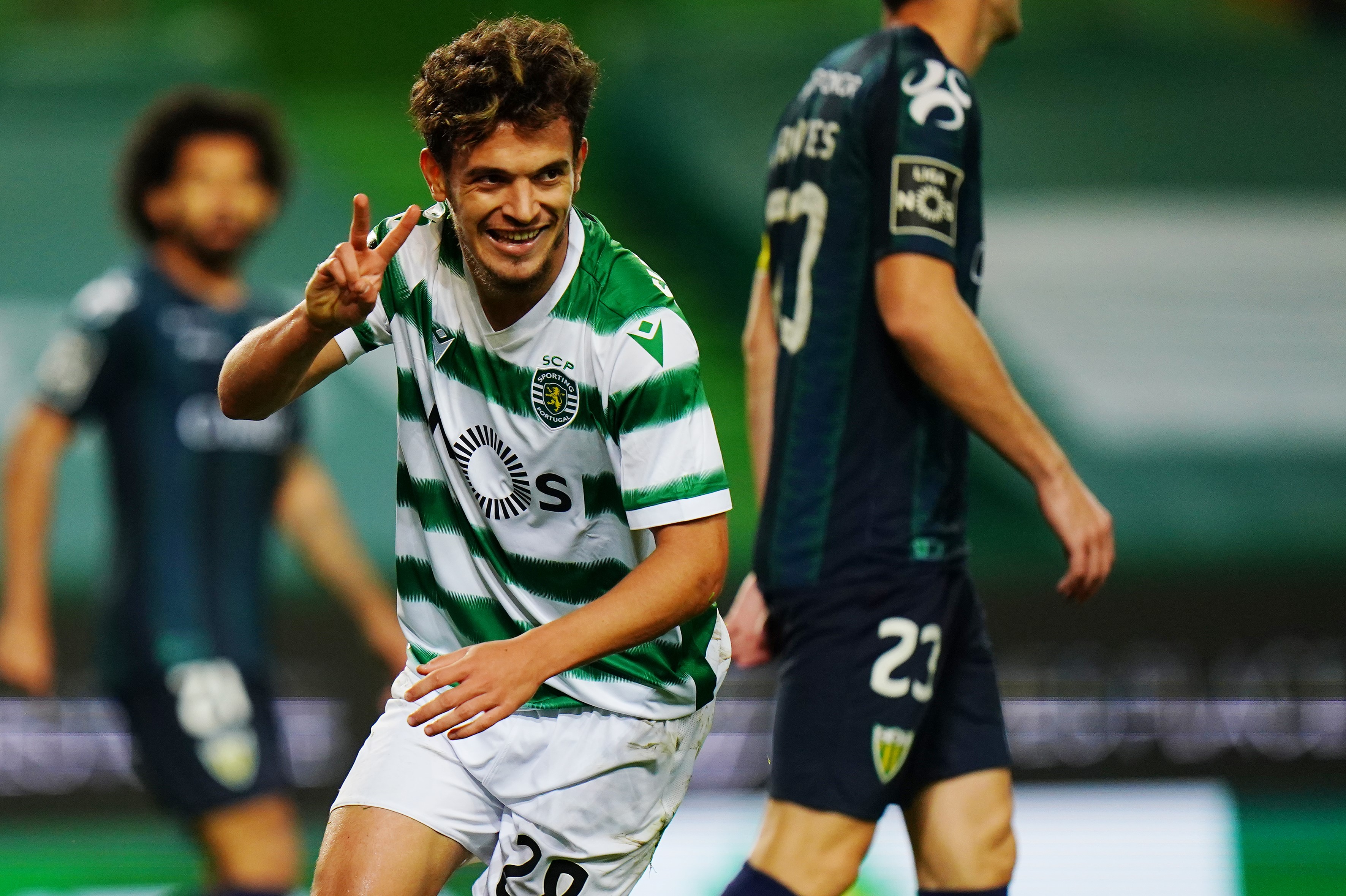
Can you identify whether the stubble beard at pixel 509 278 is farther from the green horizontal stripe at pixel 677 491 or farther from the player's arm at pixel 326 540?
the player's arm at pixel 326 540

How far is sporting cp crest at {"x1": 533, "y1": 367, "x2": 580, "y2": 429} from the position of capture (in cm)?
233

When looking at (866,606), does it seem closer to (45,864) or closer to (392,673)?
(392,673)

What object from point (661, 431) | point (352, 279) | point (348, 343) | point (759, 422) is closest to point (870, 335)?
point (759, 422)

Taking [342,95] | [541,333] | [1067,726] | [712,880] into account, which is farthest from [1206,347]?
[541,333]

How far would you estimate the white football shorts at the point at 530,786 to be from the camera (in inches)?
94.6

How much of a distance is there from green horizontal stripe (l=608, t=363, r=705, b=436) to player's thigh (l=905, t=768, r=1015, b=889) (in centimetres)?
95

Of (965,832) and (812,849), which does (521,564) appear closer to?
(812,849)

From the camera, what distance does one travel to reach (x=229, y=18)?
7414 millimetres

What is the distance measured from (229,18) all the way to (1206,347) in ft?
15.2

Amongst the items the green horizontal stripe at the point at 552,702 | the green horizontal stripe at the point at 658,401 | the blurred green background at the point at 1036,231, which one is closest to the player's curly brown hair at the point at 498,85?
the green horizontal stripe at the point at 658,401

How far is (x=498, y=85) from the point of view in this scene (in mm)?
2209

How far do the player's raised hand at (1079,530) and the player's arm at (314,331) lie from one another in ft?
3.80

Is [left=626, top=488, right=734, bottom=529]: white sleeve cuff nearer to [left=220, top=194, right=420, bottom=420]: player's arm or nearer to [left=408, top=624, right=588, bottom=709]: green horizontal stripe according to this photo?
[left=408, top=624, right=588, bottom=709]: green horizontal stripe

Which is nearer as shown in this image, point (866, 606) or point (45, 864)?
point (866, 606)
